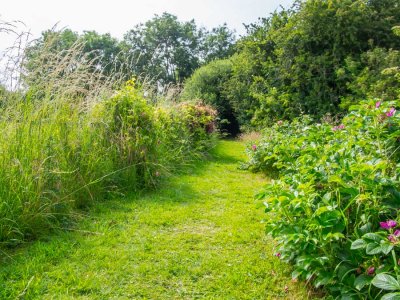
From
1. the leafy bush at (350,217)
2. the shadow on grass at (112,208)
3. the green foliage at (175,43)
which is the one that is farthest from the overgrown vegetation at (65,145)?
the green foliage at (175,43)

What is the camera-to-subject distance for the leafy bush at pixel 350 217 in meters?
1.69

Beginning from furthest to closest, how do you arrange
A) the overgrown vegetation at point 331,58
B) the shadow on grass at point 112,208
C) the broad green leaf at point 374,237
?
the overgrown vegetation at point 331,58 → the shadow on grass at point 112,208 → the broad green leaf at point 374,237

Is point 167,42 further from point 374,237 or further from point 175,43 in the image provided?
point 374,237

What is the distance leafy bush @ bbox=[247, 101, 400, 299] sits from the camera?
1.69 metres

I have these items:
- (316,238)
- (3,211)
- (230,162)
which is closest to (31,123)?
(3,211)

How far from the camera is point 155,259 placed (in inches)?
104

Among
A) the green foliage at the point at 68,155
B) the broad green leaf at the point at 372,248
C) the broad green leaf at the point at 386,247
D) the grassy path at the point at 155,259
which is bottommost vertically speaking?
the grassy path at the point at 155,259

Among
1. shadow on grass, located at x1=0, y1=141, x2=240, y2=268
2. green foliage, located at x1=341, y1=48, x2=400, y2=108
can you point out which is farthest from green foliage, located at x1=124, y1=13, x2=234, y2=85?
shadow on grass, located at x1=0, y1=141, x2=240, y2=268

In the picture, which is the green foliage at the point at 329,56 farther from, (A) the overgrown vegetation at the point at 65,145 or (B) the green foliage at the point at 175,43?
(B) the green foliage at the point at 175,43

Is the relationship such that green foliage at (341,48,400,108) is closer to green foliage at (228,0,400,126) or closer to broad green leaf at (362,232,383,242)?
green foliage at (228,0,400,126)

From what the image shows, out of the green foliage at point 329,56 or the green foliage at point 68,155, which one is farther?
the green foliage at point 329,56

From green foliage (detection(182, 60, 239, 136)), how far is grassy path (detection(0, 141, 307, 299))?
12.2 m

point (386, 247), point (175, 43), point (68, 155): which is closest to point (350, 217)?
point (386, 247)

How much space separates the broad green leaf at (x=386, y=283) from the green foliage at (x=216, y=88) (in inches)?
566
